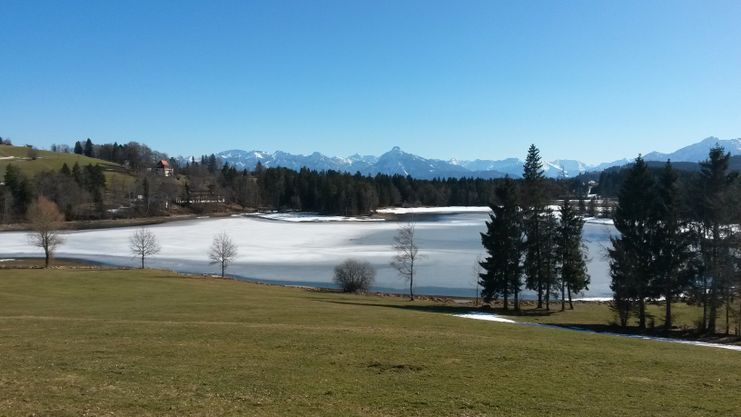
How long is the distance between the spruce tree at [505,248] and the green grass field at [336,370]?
53.7 feet

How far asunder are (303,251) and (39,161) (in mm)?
143921

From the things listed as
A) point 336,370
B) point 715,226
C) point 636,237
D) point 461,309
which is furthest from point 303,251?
point 336,370

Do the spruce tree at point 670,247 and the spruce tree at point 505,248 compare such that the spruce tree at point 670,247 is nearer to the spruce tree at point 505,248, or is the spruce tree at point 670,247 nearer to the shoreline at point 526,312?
the shoreline at point 526,312

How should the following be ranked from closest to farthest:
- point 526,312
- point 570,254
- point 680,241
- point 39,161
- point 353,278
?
point 680,241 < point 526,312 < point 570,254 < point 353,278 < point 39,161

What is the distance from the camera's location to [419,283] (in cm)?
5444

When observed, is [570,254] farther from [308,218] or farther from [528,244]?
[308,218]

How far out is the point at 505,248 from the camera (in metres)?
42.2

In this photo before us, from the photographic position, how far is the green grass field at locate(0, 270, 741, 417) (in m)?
11.2

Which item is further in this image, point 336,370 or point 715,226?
point 715,226

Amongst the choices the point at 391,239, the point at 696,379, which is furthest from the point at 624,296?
the point at 391,239

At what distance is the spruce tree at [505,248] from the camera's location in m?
41.8

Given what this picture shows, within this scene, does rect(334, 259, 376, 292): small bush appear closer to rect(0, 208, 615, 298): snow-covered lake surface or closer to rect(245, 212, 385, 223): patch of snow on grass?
rect(0, 208, 615, 298): snow-covered lake surface

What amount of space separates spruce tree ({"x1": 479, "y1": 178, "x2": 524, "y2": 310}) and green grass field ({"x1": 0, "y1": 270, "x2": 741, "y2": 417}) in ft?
53.7

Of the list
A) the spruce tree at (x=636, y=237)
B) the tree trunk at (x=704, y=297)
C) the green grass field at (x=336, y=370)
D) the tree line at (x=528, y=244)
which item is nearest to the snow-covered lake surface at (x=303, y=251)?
the tree line at (x=528, y=244)
